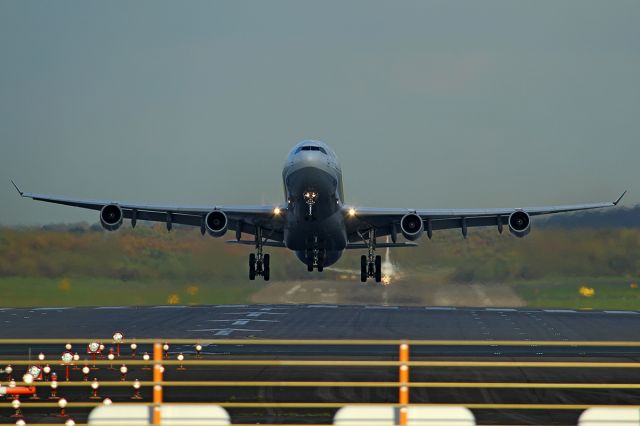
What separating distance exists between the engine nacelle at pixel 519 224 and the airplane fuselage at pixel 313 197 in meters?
9.64

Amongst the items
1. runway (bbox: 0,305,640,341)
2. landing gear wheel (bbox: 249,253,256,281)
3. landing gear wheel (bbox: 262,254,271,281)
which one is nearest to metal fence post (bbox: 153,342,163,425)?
runway (bbox: 0,305,640,341)

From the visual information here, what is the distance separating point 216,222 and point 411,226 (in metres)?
9.79

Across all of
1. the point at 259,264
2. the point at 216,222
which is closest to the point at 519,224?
the point at 259,264

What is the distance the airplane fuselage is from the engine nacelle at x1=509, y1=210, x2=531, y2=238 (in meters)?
9.64

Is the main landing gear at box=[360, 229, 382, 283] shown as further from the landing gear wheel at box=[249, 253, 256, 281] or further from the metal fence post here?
the metal fence post

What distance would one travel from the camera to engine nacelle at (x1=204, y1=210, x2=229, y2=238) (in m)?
50.9

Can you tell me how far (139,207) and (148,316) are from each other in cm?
1545

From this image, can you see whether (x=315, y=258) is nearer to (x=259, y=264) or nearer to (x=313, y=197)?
(x=313, y=197)

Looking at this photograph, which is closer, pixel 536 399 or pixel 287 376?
pixel 536 399

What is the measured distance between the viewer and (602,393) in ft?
90.6

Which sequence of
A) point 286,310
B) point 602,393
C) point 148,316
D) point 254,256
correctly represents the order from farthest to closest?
1. point 286,310
2. point 148,316
3. point 254,256
4. point 602,393

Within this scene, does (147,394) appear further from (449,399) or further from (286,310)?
(286,310)

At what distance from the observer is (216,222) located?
51.1 m

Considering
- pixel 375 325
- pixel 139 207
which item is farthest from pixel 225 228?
pixel 375 325
